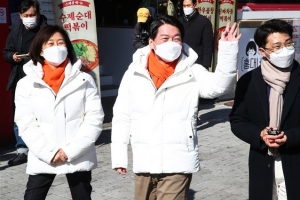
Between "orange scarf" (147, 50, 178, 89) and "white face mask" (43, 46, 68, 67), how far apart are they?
2.19 feet

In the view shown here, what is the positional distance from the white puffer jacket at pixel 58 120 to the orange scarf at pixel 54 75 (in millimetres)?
29

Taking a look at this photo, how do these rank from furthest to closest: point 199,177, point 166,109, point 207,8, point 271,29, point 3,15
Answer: point 207,8, point 3,15, point 199,177, point 166,109, point 271,29

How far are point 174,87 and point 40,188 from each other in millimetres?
1249

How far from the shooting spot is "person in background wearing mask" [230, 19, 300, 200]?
3.80m

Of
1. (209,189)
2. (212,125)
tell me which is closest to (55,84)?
(209,189)

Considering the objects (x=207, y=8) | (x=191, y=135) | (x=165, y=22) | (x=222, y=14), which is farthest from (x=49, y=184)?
(x=222, y=14)

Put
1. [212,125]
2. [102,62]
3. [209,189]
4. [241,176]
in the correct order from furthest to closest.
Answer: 1. [102,62]
2. [212,125]
3. [241,176]
4. [209,189]

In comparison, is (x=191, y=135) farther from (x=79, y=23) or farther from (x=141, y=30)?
(x=141, y=30)

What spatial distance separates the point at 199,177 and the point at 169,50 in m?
2.91

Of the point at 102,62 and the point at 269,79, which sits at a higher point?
the point at 269,79

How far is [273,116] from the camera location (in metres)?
3.81

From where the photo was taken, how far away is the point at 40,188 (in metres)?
4.41

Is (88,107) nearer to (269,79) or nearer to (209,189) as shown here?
(269,79)

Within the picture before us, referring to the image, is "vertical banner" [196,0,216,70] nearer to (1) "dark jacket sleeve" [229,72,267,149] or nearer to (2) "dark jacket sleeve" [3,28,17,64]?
(2) "dark jacket sleeve" [3,28,17,64]
